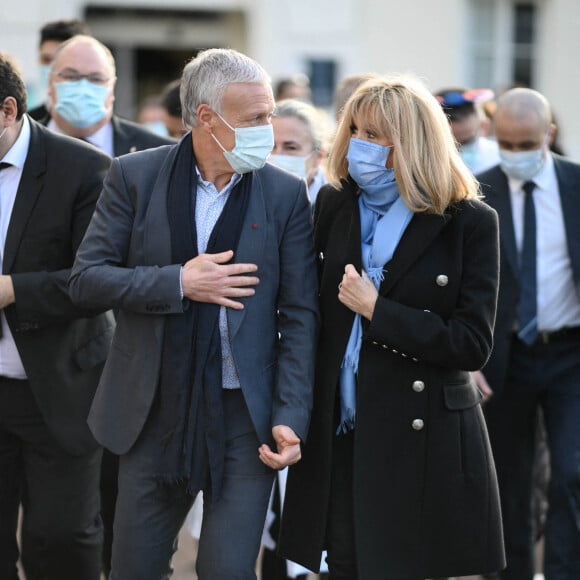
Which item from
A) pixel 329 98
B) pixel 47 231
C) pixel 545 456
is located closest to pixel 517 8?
pixel 329 98

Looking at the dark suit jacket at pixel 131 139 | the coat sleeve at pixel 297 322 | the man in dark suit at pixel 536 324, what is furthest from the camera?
the dark suit jacket at pixel 131 139

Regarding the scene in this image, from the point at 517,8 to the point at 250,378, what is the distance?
1329cm

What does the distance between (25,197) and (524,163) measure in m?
2.14

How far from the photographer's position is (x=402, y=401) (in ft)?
12.1

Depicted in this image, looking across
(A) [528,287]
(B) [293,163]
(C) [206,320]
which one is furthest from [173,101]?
(C) [206,320]

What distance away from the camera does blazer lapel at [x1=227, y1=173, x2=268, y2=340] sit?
348 cm

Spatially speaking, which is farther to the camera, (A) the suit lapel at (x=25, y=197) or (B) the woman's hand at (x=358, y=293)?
(A) the suit lapel at (x=25, y=197)

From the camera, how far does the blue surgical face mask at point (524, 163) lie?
4949mm

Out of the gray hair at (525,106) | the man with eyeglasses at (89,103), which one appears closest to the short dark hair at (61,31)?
the man with eyeglasses at (89,103)

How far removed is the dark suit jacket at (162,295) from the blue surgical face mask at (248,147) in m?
0.11

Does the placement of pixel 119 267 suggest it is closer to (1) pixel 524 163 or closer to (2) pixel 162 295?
(2) pixel 162 295

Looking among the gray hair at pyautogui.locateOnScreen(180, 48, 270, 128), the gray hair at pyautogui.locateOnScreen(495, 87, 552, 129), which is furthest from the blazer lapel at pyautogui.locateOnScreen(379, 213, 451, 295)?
the gray hair at pyautogui.locateOnScreen(495, 87, 552, 129)

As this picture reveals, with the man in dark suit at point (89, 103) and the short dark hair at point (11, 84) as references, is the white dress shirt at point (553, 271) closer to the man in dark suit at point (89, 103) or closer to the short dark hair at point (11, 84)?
the man in dark suit at point (89, 103)

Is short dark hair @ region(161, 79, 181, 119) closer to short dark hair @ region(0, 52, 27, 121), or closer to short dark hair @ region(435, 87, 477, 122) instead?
short dark hair @ region(435, 87, 477, 122)
